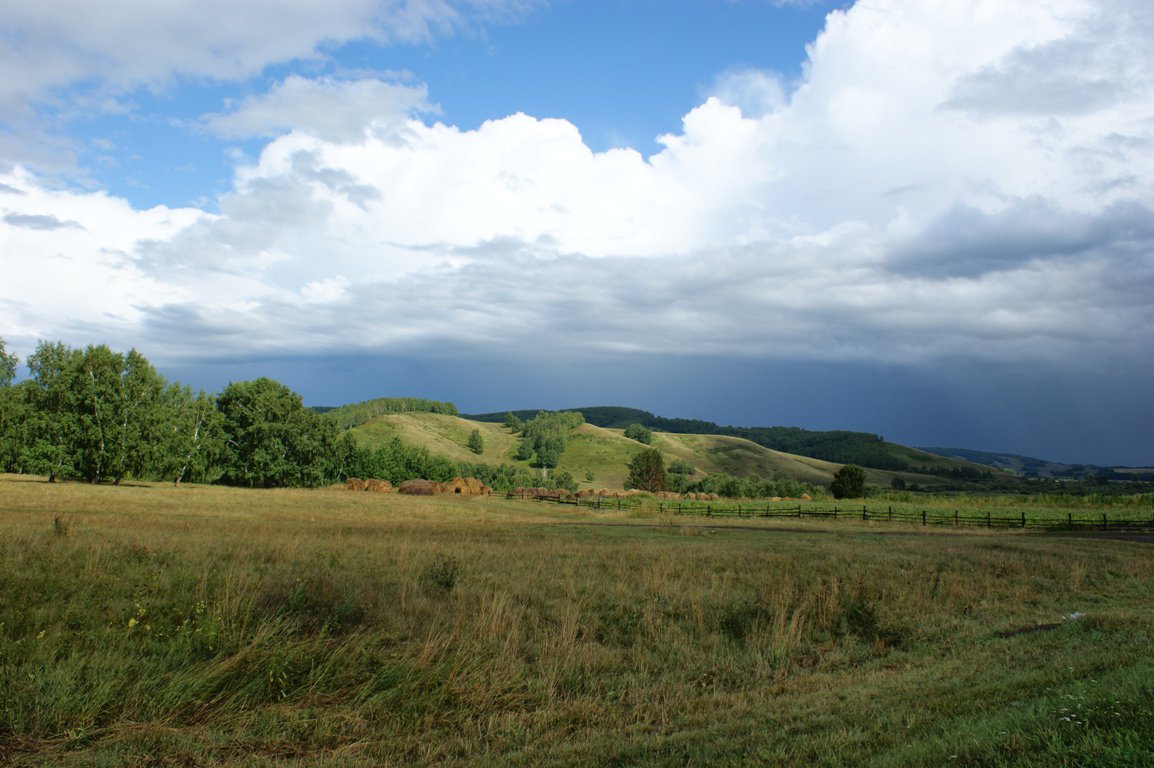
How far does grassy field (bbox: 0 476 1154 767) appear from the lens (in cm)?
654

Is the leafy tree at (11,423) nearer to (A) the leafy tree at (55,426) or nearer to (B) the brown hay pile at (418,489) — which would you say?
(A) the leafy tree at (55,426)

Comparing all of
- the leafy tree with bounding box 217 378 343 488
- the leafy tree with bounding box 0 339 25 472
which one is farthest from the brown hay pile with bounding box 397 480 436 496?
the leafy tree with bounding box 0 339 25 472

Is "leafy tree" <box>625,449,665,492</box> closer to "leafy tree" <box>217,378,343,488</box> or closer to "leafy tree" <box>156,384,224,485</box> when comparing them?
"leafy tree" <box>217,378,343,488</box>

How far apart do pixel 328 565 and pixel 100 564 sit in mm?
5170

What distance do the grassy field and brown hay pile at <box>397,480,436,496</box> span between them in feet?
204

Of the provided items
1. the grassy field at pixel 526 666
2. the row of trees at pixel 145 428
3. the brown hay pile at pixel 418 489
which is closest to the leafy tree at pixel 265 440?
the row of trees at pixel 145 428

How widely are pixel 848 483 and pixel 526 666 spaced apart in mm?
101486

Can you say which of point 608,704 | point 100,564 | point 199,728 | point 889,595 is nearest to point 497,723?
point 608,704

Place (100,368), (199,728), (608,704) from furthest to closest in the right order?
(100,368) < (608,704) < (199,728)

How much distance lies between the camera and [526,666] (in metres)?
9.84

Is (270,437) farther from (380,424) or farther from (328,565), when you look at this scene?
(380,424)

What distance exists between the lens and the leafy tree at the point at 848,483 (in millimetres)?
100500

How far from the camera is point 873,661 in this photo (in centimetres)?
1139

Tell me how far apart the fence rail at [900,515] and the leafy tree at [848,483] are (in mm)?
40028
